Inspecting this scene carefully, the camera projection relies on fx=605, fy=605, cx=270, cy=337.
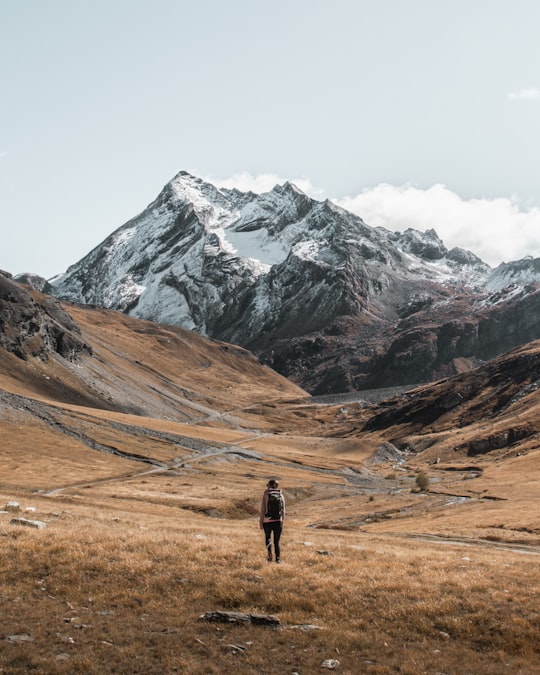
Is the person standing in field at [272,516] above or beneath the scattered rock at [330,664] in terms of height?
above

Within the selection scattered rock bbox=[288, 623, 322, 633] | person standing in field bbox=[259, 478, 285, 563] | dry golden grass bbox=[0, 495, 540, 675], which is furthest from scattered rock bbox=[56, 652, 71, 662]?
person standing in field bbox=[259, 478, 285, 563]

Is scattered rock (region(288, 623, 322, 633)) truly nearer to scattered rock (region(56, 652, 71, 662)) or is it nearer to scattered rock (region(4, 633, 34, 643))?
scattered rock (region(56, 652, 71, 662))

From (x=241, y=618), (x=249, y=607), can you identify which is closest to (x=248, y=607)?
(x=249, y=607)

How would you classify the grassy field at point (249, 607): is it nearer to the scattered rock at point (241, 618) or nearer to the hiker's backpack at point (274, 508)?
the scattered rock at point (241, 618)

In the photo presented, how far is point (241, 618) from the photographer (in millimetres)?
19641

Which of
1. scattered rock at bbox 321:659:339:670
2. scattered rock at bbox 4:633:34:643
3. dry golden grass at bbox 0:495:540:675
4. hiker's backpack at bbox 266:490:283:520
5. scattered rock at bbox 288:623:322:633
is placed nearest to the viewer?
scattered rock at bbox 321:659:339:670

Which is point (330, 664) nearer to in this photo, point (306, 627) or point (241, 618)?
point (306, 627)

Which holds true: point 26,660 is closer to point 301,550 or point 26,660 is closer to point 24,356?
point 301,550

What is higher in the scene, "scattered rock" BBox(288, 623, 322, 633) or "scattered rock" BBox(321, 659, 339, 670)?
"scattered rock" BBox(288, 623, 322, 633)

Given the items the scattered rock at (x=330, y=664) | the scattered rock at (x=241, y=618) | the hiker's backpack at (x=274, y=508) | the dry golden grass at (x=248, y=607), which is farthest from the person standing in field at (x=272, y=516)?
the scattered rock at (x=330, y=664)

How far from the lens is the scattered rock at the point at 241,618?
64.2ft

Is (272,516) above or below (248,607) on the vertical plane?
above

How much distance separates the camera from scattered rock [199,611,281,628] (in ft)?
64.2

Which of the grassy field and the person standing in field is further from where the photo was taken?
the person standing in field
